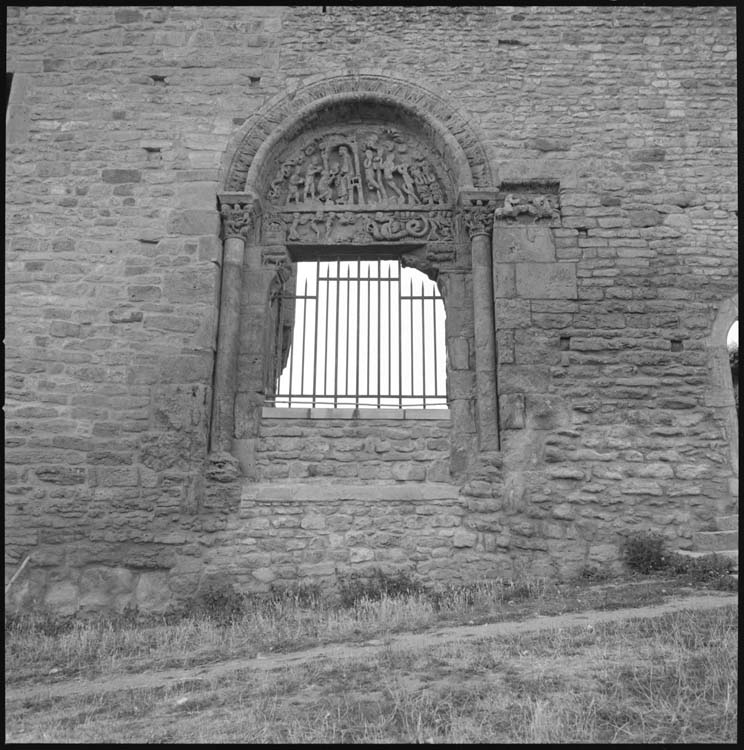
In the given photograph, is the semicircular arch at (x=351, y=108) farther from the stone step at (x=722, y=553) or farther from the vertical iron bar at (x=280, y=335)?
the stone step at (x=722, y=553)

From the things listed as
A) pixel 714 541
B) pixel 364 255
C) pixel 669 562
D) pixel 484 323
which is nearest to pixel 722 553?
pixel 714 541

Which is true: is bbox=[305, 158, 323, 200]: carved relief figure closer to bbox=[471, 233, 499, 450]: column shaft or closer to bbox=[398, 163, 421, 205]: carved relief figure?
bbox=[398, 163, 421, 205]: carved relief figure

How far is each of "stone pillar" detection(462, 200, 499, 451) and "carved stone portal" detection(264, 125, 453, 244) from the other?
0.42m

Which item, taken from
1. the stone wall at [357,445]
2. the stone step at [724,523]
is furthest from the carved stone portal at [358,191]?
the stone step at [724,523]

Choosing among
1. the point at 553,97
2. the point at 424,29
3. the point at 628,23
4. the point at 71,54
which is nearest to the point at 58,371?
the point at 71,54

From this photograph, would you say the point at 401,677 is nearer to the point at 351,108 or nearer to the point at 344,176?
the point at 344,176

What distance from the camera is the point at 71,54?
7.37 meters

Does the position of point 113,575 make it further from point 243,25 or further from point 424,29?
point 424,29

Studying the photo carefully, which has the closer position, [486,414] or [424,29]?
[486,414]

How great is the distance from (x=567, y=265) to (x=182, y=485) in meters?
4.64

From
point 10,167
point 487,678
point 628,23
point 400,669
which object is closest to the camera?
point 487,678

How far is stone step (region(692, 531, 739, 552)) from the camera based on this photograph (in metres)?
5.89

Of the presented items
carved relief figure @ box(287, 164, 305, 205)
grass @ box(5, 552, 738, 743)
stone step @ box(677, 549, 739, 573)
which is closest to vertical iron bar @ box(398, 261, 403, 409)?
carved relief figure @ box(287, 164, 305, 205)

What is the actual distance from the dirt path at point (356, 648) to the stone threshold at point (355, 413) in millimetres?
2623
